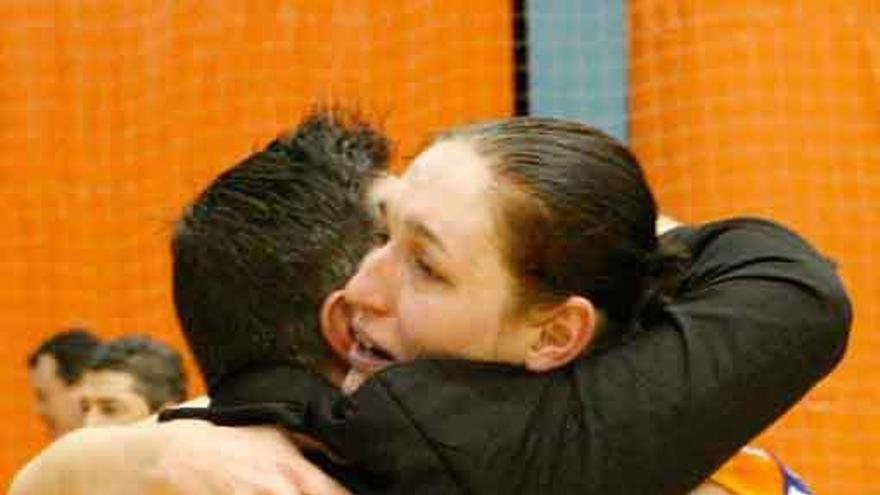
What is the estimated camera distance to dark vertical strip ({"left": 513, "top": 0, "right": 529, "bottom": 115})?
4.13 metres

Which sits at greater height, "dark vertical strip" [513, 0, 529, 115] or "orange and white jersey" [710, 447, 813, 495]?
"orange and white jersey" [710, 447, 813, 495]

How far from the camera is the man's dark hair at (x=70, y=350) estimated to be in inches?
152

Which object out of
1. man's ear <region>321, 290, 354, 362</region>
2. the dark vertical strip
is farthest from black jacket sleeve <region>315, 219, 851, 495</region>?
the dark vertical strip

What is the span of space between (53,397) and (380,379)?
2.84 m

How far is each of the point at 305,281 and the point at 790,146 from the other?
2.70 m

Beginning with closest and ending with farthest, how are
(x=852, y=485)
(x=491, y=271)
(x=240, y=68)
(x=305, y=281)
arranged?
1. (x=491, y=271)
2. (x=305, y=281)
3. (x=852, y=485)
4. (x=240, y=68)

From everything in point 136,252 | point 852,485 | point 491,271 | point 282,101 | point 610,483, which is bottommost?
point 852,485

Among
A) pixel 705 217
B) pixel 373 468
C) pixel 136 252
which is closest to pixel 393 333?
pixel 373 468

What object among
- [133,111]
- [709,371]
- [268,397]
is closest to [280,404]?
[268,397]

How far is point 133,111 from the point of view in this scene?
4340mm

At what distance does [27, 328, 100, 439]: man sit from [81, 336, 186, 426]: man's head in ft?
0.50

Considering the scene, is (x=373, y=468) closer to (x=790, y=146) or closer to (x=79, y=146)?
(x=790, y=146)

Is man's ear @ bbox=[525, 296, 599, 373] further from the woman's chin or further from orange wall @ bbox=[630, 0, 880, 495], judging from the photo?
orange wall @ bbox=[630, 0, 880, 495]

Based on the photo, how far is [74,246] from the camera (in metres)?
4.37
